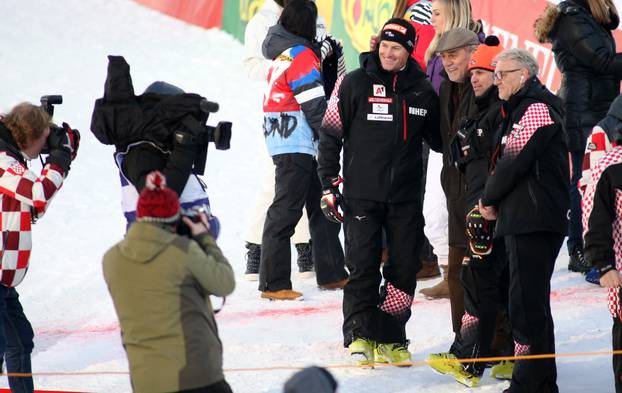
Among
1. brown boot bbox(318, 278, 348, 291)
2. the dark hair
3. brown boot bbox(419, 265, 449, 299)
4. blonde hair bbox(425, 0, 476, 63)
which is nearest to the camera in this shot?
blonde hair bbox(425, 0, 476, 63)

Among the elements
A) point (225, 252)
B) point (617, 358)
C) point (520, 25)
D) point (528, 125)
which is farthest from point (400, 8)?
point (617, 358)

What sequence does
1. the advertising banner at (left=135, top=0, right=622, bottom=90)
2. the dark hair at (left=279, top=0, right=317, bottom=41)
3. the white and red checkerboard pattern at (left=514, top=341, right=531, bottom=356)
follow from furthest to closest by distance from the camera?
1. the advertising banner at (left=135, top=0, right=622, bottom=90)
2. the dark hair at (left=279, top=0, right=317, bottom=41)
3. the white and red checkerboard pattern at (left=514, top=341, right=531, bottom=356)

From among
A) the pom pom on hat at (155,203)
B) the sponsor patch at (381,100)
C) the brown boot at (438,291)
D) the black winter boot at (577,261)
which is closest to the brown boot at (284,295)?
the brown boot at (438,291)

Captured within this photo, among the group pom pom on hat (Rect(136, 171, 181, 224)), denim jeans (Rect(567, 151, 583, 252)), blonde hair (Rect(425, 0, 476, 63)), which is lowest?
denim jeans (Rect(567, 151, 583, 252))

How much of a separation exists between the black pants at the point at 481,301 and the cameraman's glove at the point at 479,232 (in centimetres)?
6

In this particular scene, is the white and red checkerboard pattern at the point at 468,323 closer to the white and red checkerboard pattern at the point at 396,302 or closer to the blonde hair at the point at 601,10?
the white and red checkerboard pattern at the point at 396,302

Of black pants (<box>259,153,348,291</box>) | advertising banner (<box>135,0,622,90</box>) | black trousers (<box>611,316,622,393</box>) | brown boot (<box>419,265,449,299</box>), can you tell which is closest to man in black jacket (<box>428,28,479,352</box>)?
black trousers (<box>611,316,622,393</box>)

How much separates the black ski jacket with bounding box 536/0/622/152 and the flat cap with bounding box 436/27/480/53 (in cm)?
183

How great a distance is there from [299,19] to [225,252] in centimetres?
254

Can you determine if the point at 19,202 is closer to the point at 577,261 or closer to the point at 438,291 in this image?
the point at 438,291

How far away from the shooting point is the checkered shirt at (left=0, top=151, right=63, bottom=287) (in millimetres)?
6051

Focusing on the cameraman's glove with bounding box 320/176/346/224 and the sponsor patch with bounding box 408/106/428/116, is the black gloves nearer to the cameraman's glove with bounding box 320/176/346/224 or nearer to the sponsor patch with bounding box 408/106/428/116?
the cameraman's glove with bounding box 320/176/346/224

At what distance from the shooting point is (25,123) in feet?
20.1

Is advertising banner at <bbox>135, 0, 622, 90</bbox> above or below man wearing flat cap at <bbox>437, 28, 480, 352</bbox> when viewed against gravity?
above
